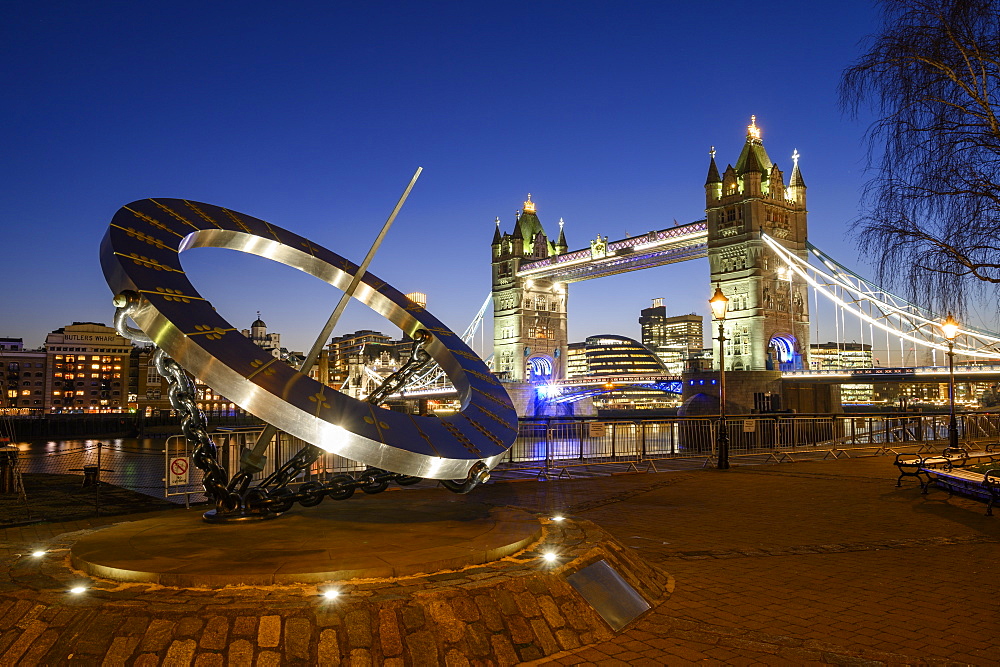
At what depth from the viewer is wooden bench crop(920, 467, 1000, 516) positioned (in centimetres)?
895

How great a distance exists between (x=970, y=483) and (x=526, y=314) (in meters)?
73.6

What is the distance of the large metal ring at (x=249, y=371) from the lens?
4.94m

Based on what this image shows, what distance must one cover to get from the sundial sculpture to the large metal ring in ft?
0.03

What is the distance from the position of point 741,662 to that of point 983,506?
295 inches

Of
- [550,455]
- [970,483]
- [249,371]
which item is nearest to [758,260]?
[550,455]

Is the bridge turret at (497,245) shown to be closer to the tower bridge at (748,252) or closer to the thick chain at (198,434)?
the tower bridge at (748,252)

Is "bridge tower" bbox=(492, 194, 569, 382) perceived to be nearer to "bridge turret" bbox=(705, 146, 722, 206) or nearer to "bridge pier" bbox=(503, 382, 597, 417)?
"bridge pier" bbox=(503, 382, 597, 417)

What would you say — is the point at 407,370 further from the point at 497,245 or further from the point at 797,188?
the point at 497,245

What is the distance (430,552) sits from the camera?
5.01 m

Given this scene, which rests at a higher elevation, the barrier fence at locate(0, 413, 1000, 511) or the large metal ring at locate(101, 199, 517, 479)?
the large metal ring at locate(101, 199, 517, 479)

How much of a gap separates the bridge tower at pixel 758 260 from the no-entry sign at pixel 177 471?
49592mm

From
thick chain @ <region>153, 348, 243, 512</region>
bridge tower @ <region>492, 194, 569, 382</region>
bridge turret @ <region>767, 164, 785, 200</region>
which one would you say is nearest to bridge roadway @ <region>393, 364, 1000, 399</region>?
bridge turret @ <region>767, 164, 785, 200</region>

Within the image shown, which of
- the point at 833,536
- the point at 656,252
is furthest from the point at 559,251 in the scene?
the point at 833,536

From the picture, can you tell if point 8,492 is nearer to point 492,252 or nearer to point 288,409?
point 288,409
